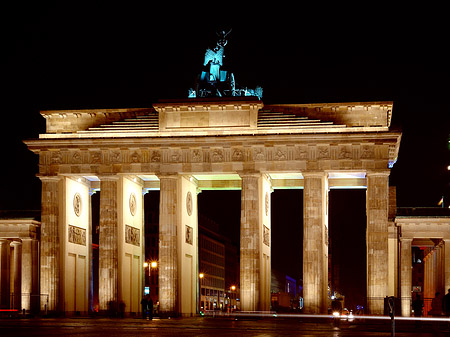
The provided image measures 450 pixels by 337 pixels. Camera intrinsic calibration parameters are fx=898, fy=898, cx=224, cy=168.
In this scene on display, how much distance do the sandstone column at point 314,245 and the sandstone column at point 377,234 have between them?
327cm

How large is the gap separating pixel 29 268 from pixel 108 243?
8.82m

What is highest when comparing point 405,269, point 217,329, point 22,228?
point 22,228

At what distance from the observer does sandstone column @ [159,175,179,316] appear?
65.2 m

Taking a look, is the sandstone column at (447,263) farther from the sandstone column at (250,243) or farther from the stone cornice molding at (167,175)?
the stone cornice molding at (167,175)

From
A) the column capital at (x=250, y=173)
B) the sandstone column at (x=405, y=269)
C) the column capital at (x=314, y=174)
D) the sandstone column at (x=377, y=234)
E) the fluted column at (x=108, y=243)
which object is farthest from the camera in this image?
the sandstone column at (x=405, y=269)

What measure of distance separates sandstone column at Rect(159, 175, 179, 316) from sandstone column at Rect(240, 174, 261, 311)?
4963 millimetres

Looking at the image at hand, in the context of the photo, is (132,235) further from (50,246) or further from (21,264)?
(21,264)

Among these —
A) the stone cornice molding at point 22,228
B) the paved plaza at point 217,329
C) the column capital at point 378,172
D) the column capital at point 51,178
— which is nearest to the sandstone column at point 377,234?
the column capital at point 378,172

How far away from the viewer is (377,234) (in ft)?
208

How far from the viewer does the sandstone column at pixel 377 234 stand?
6269 cm

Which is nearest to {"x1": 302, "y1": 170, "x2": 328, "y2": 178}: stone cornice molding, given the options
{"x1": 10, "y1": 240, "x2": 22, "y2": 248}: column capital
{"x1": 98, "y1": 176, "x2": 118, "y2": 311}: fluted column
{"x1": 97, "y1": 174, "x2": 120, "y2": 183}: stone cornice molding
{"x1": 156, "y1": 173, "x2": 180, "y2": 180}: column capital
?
{"x1": 156, "y1": 173, "x2": 180, "y2": 180}: column capital

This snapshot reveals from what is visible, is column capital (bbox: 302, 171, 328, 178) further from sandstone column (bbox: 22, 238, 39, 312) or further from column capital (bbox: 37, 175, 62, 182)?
sandstone column (bbox: 22, 238, 39, 312)

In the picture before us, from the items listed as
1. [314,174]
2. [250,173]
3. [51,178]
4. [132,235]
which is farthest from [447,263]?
[51,178]

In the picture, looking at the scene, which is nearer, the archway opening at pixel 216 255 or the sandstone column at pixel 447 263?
the sandstone column at pixel 447 263
